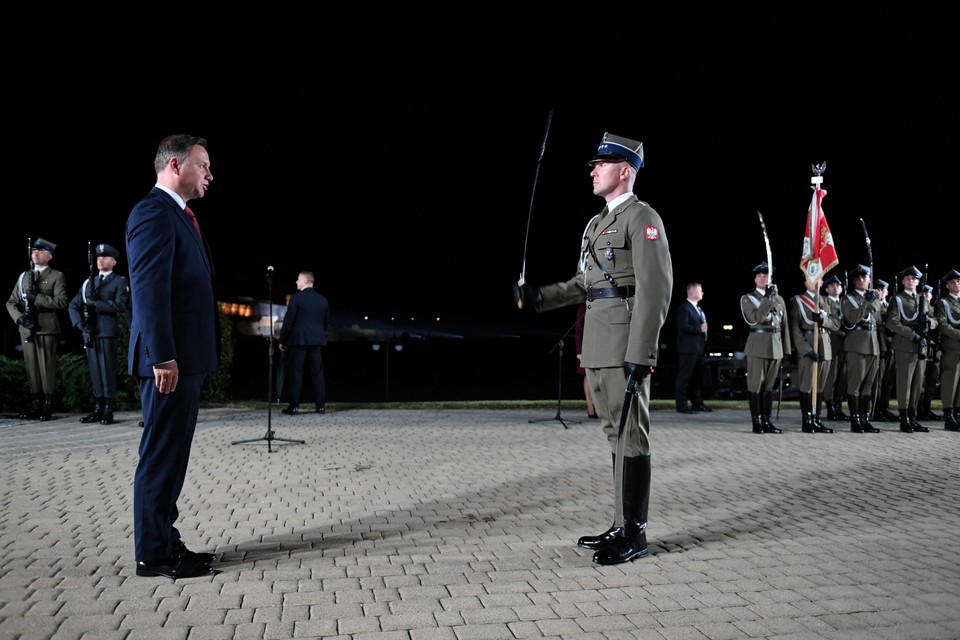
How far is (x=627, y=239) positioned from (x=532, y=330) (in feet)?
103

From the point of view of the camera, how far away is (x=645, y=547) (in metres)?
4.70

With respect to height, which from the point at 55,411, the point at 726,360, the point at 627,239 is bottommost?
the point at 55,411

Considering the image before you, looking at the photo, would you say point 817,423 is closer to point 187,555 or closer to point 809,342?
point 809,342

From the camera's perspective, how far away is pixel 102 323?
11422 millimetres

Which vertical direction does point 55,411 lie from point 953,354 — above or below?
below

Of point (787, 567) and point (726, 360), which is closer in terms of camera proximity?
point (787, 567)

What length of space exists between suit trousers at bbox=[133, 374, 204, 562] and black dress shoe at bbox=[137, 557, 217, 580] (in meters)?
0.03

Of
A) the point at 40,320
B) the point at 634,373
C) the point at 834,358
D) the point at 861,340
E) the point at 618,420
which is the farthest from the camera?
the point at 834,358

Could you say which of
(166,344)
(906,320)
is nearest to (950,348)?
(906,320)

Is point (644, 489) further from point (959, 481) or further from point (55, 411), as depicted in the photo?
point (55, 411)

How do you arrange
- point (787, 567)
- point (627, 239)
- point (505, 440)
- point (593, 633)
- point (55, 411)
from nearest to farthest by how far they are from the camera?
point (593, 633) → point (787, 567) → point (627, 239) → point (505, 440) → point (55, 411)

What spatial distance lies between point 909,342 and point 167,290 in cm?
1138

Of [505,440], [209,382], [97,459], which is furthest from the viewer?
[209,382]

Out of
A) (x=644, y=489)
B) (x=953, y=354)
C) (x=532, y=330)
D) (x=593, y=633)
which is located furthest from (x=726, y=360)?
(x=532, y=330)
